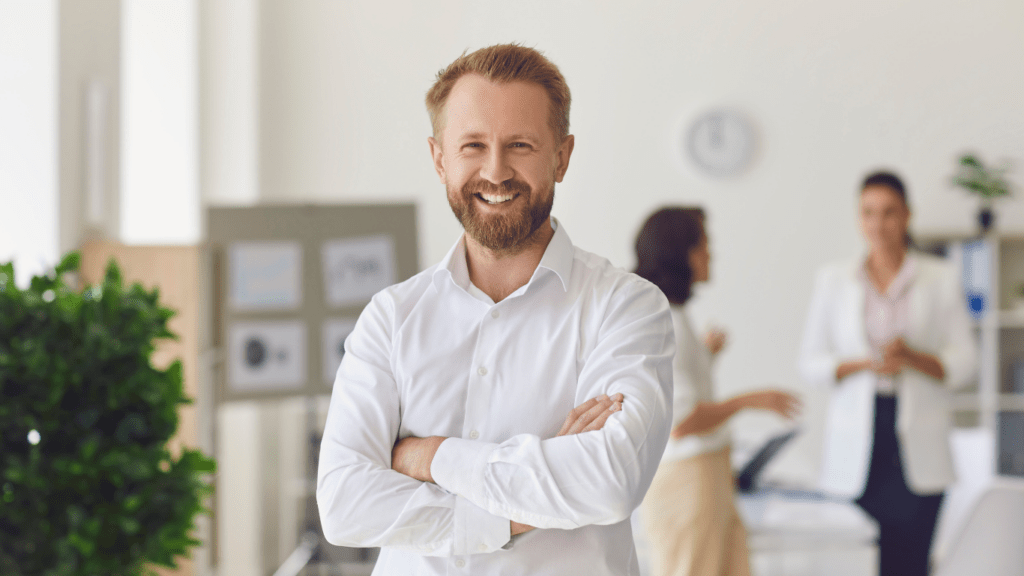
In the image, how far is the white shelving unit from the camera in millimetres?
4273

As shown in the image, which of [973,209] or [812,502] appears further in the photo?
[973,209]

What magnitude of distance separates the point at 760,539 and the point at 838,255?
2.59 meters

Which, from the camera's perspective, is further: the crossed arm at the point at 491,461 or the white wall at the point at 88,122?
the white wall at the point at 88,122

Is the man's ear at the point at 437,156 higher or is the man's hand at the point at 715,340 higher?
the man's ear at the point at 437,156

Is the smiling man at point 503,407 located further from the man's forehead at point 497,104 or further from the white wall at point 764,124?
the white wall at point 764,124

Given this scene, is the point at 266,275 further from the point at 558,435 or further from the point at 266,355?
the point at 558,435

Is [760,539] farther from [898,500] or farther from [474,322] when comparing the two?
[474,322]

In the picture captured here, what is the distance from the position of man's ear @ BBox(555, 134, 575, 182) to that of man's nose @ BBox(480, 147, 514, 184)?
57 millimetres

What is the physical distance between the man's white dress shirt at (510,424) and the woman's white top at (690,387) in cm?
77

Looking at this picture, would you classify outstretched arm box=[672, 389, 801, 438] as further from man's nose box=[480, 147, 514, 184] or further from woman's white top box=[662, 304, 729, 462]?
man's nose box=[480, 147, 514, 184]

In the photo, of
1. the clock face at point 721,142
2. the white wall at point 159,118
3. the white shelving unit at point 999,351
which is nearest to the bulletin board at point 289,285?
the white wall at point 159,118

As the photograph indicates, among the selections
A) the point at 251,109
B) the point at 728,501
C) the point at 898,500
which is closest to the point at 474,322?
the point at 728,501

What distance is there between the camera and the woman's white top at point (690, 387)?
1656 mm

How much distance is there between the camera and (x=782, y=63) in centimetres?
467
